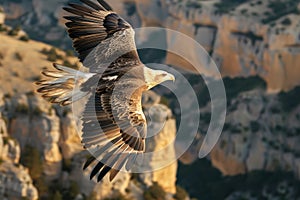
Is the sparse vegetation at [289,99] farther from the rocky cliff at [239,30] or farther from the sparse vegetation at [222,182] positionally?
the sparse vegetation at [222,182]

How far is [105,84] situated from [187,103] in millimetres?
39380

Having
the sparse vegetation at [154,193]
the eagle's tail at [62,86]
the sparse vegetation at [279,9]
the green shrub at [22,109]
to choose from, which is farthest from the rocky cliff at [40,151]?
the sparse vegetation at [279,9]

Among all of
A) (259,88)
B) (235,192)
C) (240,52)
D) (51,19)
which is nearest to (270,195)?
(235,192)

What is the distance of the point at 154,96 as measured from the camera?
62562 mm

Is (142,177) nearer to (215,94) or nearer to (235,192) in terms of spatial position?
(235,192)

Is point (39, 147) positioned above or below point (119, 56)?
below

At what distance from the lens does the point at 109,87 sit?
22156 millimetres

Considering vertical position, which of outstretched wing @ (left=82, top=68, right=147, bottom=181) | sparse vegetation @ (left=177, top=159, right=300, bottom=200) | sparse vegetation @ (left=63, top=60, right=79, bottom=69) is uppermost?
outstretched wing @ (left=82, top=68, right=147, bottom=181)

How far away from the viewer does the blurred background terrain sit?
50594 millimetres

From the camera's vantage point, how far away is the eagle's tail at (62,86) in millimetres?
22469

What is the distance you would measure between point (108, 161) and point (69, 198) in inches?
1198

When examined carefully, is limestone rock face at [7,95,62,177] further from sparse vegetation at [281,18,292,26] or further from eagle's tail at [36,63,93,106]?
sparse vegetation at [281,18,292,26]

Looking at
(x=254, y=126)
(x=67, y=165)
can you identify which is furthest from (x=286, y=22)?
(x=67, y=165)

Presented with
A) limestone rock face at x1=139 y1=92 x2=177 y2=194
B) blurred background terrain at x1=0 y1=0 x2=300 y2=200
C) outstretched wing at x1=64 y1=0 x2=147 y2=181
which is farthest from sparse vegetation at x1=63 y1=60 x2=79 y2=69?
outstretched wing at x1=64 y1=0 x2=147 y2=181
